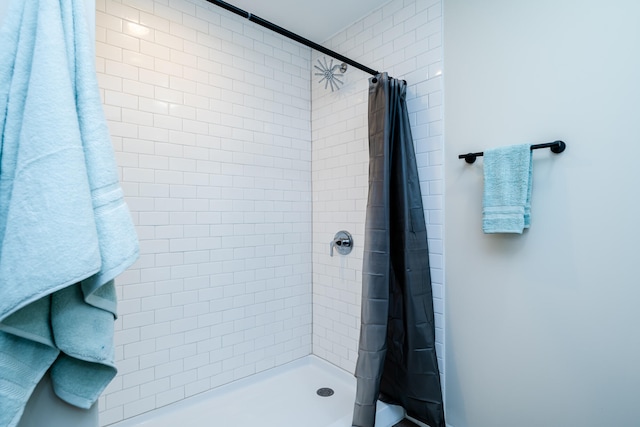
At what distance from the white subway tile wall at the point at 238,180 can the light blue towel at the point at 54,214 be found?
110 centimetres

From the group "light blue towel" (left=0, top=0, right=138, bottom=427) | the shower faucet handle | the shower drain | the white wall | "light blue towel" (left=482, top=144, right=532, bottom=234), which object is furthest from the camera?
the shower faucet handle

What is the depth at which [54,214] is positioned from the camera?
66 centimetres

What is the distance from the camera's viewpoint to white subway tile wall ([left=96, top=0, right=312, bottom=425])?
1.75m

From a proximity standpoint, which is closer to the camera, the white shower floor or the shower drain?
the white shower floor

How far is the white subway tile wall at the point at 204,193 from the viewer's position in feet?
5.74

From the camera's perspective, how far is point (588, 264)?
50.8 inches

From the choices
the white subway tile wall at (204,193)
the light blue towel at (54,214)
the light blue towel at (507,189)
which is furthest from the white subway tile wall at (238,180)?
the light blue towel at (54,214)

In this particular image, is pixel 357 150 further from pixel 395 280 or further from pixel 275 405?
pixel 275 405

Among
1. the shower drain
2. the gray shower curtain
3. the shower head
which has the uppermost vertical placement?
the shower head

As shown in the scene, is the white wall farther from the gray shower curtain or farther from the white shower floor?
the white shower floor

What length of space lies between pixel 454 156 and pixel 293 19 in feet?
4.91

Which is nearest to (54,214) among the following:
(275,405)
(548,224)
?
(548,224)

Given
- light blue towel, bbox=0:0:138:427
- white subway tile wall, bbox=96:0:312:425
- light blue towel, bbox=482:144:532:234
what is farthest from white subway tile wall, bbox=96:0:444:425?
light blue towel, bbox=0:0:138:427

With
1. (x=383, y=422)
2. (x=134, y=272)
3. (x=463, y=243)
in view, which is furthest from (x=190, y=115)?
(x=383, y=422)
